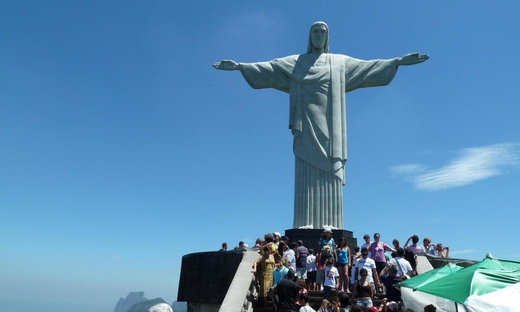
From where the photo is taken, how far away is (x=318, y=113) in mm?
14680

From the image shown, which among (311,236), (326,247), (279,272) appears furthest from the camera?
(311,236)

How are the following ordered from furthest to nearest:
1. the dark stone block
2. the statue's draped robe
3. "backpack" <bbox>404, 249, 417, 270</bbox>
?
the statue's draped robe < "backpack" <bbox>404, 249, 417, 270</bbox> < the dark stone block

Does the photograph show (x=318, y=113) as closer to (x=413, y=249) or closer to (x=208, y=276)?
(x=413, y=249)

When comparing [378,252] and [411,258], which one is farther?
[378,252]

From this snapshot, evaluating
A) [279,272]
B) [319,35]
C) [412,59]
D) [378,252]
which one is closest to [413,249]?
[378,252]

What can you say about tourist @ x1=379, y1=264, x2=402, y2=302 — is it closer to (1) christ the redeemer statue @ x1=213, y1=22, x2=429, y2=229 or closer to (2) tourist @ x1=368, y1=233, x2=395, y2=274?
(2) tourist @ x1=368, y1=233, x2=395, y2=274

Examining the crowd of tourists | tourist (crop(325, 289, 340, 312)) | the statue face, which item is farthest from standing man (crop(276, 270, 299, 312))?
the statue face

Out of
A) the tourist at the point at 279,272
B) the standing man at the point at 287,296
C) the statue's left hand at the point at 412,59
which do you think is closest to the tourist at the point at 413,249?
the tourist at the point at 279,272

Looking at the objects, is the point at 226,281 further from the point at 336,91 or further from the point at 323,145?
the point at 336,91

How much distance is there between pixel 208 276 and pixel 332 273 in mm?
3088

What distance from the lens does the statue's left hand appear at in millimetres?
14883

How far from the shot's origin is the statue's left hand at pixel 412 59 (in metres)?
14.9

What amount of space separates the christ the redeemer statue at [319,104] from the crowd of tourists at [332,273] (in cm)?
326

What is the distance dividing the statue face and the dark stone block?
7939 millimetres
